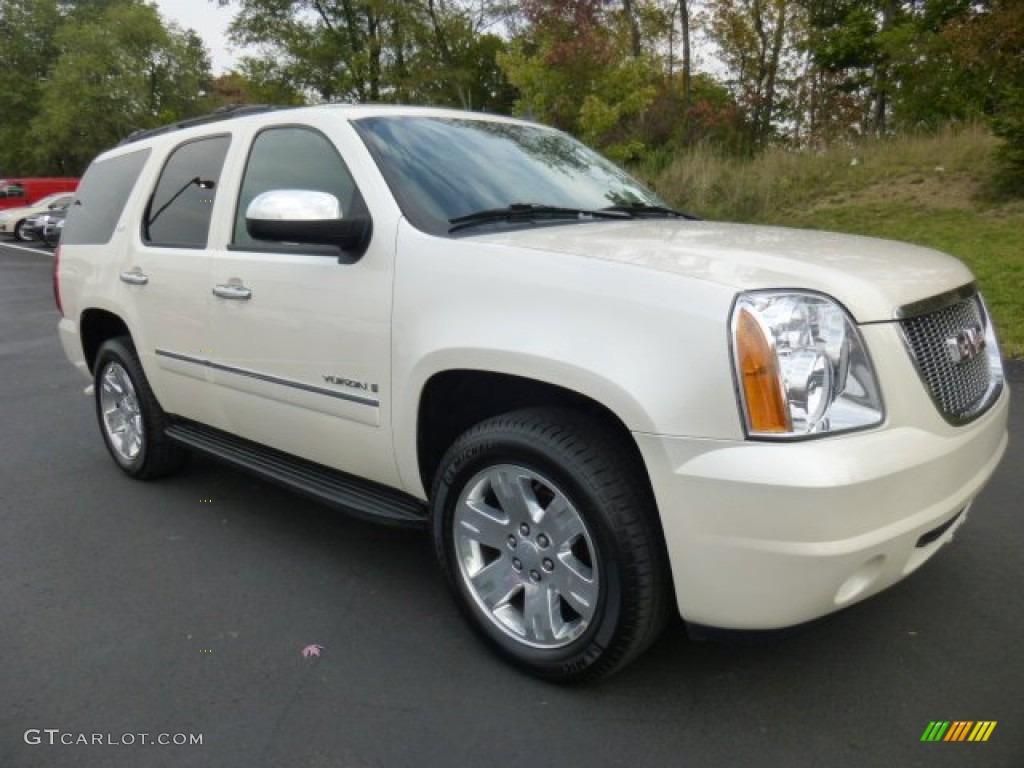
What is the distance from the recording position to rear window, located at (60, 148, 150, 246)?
4.55 meters

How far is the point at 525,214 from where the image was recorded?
122 inches

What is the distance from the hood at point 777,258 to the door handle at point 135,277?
2.16 meters

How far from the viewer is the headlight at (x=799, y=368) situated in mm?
2084

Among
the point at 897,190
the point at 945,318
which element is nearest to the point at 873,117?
the point at 897,190

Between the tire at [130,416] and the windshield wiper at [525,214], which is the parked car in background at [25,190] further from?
the windshield wiper at [525,214]

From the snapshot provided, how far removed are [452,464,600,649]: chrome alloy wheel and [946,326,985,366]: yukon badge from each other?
122 cm

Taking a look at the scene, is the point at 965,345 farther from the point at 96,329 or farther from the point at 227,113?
the point at 96,329

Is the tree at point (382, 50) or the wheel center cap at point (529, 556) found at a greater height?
the tree at point (382, 50)

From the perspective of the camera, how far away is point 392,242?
2848 mm

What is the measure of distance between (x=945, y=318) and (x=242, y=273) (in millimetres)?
2592

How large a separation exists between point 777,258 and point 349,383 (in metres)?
1.53

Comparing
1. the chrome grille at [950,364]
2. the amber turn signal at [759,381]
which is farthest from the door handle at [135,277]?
the chrome grille at [950,364]

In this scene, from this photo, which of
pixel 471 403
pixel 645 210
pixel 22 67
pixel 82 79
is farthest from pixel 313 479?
pixel 22 67

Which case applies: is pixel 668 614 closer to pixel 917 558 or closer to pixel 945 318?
pixel 917 558
